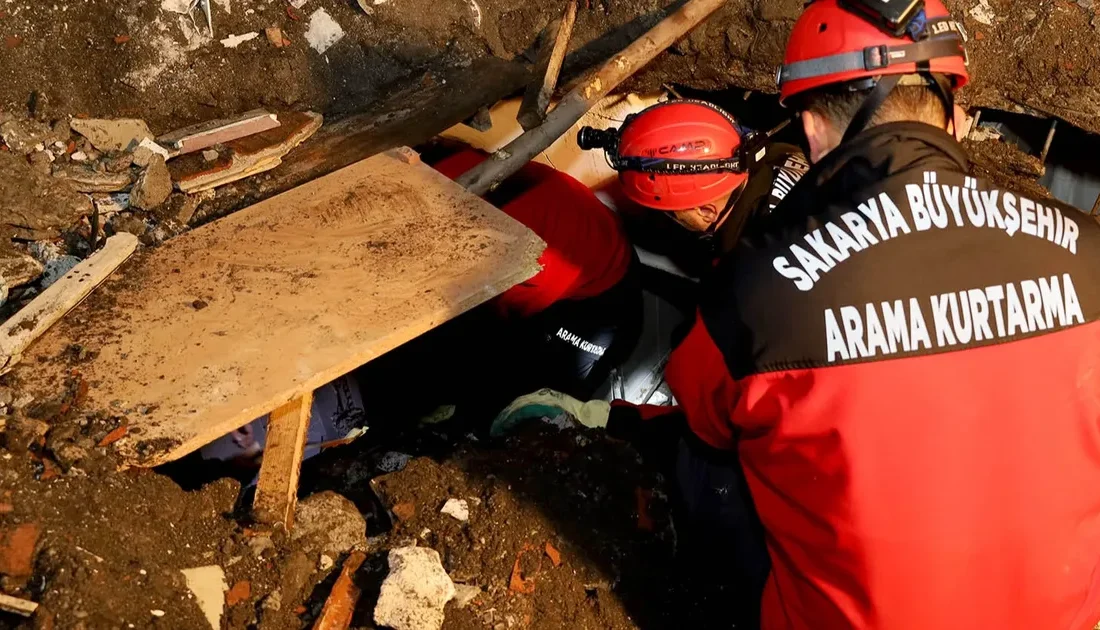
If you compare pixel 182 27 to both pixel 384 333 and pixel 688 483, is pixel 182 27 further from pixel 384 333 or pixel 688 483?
pixel 688 483

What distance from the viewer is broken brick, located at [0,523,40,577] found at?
2004 mm

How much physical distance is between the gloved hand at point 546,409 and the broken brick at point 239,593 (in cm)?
115

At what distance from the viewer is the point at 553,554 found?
99.7 inches

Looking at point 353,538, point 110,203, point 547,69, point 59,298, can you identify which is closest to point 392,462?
point 353,538

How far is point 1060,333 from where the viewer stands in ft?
6.14

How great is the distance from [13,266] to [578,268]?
80.1 inches

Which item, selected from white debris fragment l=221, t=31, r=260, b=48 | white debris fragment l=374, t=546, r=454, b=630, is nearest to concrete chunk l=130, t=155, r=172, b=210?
white debris fragment l=221, t=31, r=260, b=48

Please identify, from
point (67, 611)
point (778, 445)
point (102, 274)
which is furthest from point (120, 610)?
point (778, 445)

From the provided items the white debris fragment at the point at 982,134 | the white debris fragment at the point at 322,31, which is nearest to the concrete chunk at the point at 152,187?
the white debris fragment at the point at 322,31

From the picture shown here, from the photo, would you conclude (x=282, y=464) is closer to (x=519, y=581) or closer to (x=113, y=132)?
(x=519, y=581)

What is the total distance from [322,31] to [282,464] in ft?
7.09

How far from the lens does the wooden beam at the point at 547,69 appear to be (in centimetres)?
363


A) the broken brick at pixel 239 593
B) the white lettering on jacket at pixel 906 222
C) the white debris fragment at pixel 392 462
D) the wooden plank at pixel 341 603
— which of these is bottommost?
the white debris fragment at pixel 392 462

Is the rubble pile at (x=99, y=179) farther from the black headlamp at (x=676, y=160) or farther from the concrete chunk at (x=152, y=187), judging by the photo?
the black headlamp at (x=676, y=160)
